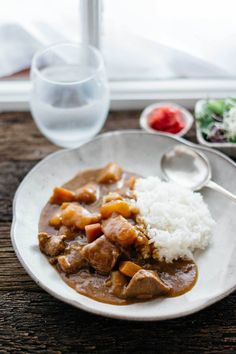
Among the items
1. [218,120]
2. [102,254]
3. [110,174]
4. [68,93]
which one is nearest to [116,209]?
[102,254]

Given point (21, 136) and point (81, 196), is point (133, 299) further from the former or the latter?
point (21, 136)

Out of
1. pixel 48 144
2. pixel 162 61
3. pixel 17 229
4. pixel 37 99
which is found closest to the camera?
pixel 17 229

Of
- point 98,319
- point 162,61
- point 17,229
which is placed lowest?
point 98,319

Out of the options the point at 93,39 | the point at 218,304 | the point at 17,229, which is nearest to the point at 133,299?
the point at 218,304

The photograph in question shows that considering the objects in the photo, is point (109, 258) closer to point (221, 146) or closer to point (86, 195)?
point (86, 195)

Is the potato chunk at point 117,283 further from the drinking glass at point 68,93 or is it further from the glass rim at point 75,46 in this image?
the glass rim at point 75,46

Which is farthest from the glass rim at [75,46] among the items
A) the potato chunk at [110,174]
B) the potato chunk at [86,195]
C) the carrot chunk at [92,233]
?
the carrot chunk at [92,233]
